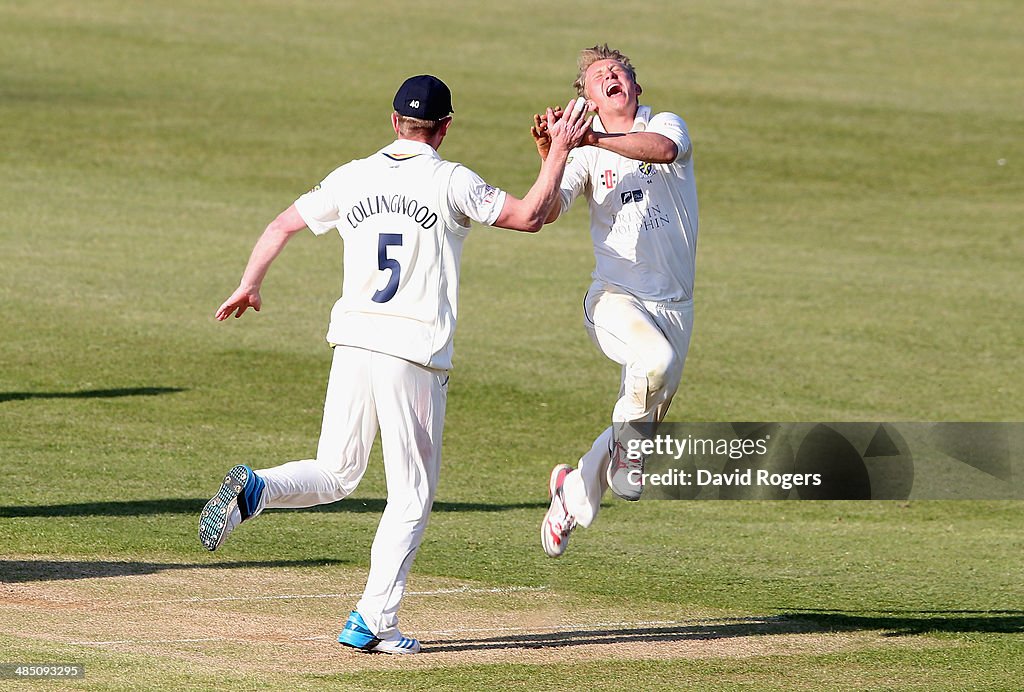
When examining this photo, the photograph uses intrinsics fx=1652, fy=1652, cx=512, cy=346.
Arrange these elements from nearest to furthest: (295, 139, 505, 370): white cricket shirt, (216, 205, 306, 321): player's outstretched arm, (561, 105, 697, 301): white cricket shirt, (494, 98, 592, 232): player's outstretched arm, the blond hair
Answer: (494, 98, 592, 232): player's outstretched arm → (295, 139, 505, 370): white cricket shirt → (216, 205, 306, 321): player's outstretched arm → (561, 105, 697, 301): white cricket shirt → the blond hair

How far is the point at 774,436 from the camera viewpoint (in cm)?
1345

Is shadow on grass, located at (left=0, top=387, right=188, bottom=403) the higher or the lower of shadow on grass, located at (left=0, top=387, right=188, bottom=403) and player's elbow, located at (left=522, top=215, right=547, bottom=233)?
the lower

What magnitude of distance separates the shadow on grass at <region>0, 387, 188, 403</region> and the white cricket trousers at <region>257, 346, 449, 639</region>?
6.80 meters

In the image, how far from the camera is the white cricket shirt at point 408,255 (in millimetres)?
7098

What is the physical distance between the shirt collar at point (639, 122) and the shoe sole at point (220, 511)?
2772mm

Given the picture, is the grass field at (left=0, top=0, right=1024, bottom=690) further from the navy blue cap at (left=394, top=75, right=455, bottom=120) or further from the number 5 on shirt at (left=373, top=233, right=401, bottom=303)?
the navy blue cap at (left=394, top=75, right=455, bottom=120)

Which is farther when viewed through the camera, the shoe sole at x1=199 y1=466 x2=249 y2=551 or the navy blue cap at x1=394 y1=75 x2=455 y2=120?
the navy blue cap at x1=394 y1=75 x2=455 y2=120

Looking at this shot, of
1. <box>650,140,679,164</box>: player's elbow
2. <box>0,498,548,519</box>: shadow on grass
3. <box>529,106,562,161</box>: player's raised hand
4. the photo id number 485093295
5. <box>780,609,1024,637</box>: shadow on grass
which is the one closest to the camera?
the photo id number 485093295

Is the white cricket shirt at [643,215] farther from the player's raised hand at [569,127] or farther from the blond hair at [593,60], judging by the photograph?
the player's raised hand at [569,127]

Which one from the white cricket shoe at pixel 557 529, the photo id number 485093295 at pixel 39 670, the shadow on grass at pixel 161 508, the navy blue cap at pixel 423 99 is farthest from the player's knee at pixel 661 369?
the photo id number 485093295 at pixel 39 670

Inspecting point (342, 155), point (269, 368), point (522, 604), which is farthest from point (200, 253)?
point (522, 604)

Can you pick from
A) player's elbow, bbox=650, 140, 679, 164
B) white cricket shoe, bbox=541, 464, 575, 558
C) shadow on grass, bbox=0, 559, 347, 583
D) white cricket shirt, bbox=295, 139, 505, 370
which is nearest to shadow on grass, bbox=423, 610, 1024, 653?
white cricket shoe, bbox=541, 464, 575, 558

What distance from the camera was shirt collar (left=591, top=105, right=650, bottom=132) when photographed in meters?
8.51

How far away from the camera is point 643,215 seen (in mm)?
8414
